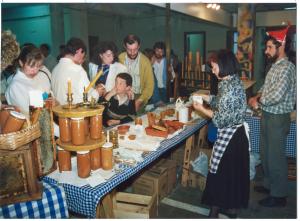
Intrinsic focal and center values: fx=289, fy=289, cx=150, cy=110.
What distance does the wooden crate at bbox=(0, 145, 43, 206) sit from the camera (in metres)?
1.54

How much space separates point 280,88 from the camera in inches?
107

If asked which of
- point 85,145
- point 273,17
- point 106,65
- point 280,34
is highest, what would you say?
point 273,17

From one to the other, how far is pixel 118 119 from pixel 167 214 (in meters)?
1.17

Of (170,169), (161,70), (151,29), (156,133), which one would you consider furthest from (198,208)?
(151,29)

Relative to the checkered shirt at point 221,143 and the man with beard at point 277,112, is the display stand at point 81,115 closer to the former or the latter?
the checkered shirt at point 221,143

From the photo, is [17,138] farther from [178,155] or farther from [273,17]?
[273,17]

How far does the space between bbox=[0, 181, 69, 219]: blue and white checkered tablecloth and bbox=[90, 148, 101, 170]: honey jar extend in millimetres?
305

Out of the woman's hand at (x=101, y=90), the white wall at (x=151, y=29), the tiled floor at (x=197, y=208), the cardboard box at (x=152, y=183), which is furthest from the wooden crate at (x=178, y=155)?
the white wall at (x=151, y=29)

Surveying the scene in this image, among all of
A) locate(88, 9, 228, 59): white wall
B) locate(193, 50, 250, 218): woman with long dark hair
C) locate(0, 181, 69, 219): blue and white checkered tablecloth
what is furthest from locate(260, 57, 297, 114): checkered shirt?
locate(88, 9, 228, 59): white wall

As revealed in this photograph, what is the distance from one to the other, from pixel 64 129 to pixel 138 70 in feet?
7.93

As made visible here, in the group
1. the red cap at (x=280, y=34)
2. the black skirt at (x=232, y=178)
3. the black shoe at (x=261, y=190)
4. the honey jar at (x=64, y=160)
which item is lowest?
the black shoe at (x=261, y=190)

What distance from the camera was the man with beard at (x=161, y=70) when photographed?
552 centimetres

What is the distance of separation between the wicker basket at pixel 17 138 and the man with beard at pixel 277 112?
2178mm

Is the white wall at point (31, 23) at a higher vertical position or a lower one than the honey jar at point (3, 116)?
higher
